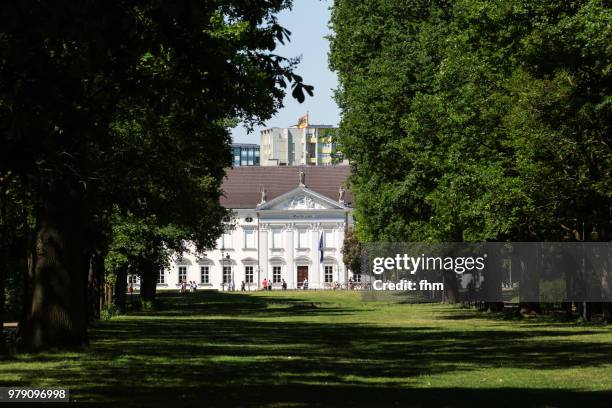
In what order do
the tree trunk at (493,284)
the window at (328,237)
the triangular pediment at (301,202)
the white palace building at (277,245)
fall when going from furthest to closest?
the window at (328,237), the white palace building at (277,245), the triangular pediment at (301,202), the tree trunk at (493,284)

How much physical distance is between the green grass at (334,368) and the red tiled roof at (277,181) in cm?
13245

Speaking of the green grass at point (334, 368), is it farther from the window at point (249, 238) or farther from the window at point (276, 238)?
the window at point (249, 238)

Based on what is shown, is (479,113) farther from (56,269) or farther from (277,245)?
(277,245)

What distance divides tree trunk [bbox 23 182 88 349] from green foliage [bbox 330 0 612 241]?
43.7 ft

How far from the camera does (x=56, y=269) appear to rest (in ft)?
86.5

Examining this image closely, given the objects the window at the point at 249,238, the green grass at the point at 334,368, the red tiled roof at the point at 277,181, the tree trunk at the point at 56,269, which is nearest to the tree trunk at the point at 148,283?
the green grass at the point at 334,368

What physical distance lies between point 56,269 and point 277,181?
147 metres

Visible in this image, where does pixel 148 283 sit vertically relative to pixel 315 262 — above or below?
below

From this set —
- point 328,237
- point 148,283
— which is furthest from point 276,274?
point 148,283

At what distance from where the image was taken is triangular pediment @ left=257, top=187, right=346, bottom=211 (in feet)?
548

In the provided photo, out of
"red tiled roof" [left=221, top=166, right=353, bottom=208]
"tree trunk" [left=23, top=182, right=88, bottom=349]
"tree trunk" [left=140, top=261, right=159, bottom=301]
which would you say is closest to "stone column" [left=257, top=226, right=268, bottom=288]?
"red tiled roof" [left=221, top=166, right=353, bottom=208]

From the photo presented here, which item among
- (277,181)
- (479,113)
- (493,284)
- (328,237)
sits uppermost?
(277,181)

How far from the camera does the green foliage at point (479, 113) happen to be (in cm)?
3538

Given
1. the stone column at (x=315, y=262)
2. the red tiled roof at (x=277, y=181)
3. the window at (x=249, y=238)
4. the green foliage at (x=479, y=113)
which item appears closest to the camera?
the green foliage at (x=479, y=113)
